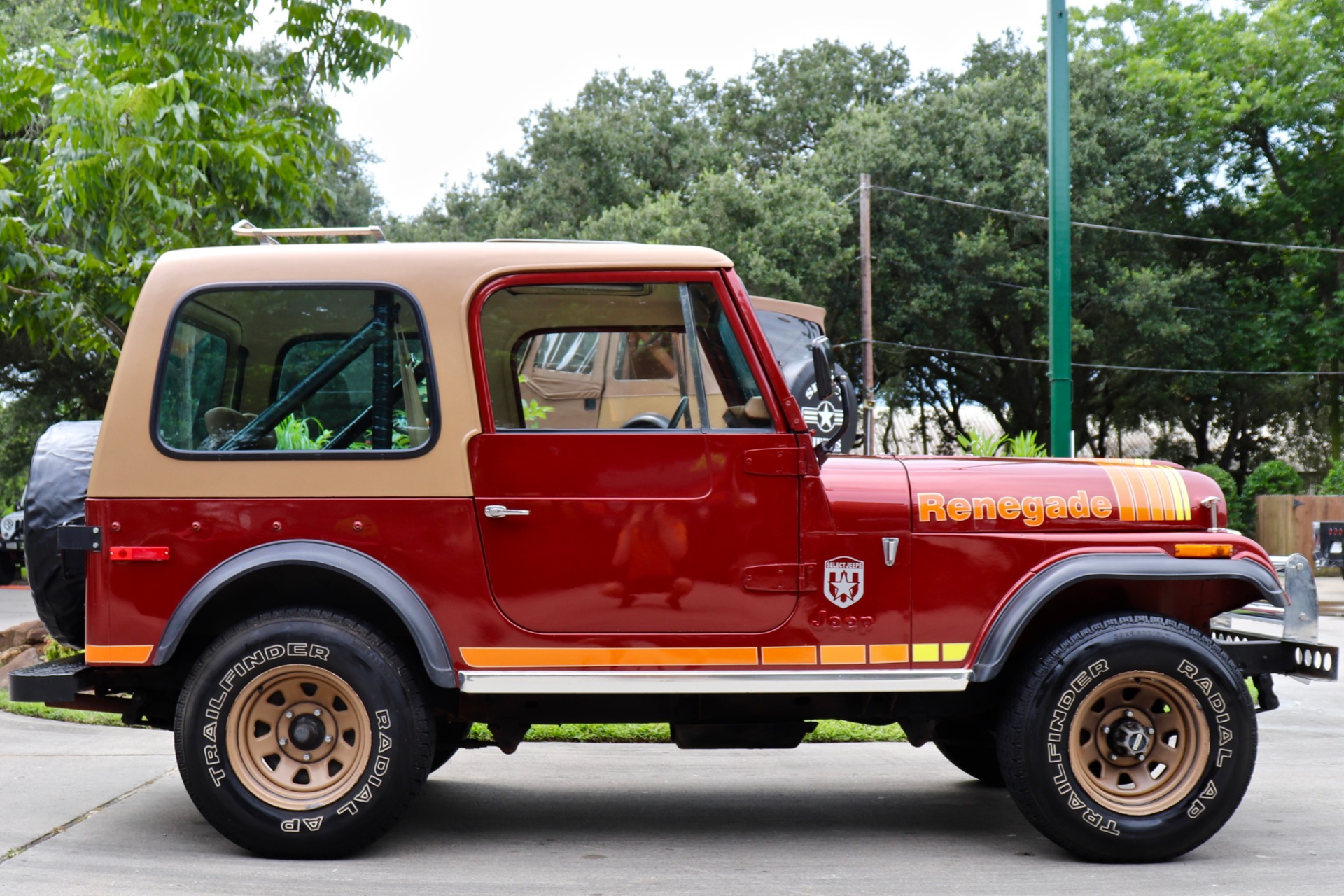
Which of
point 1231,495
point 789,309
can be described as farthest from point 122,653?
point 1231,495

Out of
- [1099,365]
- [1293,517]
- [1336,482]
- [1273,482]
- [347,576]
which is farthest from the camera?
[1099,365]

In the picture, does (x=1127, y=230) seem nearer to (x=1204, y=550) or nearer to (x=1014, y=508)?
(x=1204, y=550)

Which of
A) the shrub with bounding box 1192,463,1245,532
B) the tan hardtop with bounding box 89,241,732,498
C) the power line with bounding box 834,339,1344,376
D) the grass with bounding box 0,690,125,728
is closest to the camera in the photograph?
the tan hardtop with bounding box 89,241,732,498

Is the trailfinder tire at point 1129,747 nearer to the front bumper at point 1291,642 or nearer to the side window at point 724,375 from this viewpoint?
the front bumper at point 1291,642

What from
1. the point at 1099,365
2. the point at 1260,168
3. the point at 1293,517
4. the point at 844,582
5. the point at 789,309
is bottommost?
the point at 1293,517

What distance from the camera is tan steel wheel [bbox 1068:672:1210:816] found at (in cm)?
470

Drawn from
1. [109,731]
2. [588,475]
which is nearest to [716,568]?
[588,475]

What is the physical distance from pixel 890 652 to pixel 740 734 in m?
0.72

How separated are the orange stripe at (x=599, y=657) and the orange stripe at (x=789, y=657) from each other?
99 mm

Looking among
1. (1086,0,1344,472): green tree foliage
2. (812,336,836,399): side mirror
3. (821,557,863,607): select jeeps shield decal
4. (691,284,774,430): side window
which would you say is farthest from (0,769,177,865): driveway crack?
(1086,0,1344,472): green tree foliage

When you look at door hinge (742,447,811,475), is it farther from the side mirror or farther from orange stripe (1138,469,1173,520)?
orange stripe (1138,469,1173,520)

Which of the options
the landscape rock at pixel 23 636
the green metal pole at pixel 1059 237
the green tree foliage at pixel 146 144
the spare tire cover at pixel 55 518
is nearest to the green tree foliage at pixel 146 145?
the green tree foliage at pixel 146 144

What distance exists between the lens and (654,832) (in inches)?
204

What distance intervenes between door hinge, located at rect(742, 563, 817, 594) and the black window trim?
1.30m
